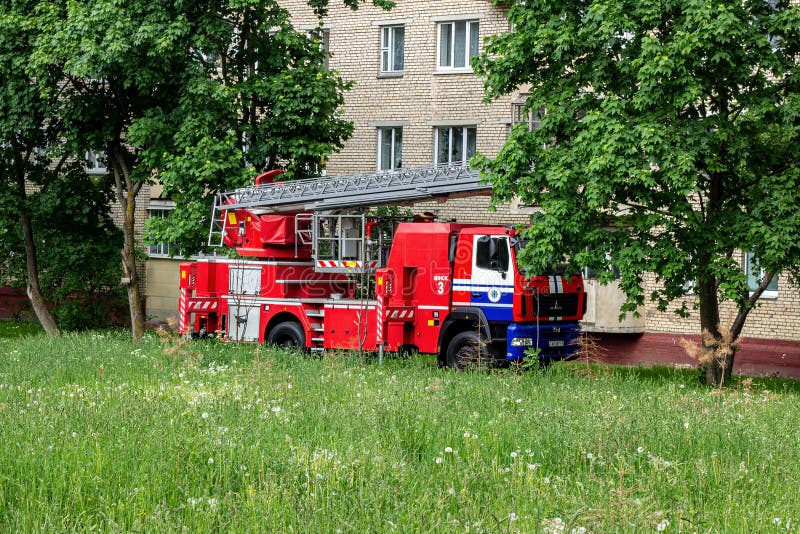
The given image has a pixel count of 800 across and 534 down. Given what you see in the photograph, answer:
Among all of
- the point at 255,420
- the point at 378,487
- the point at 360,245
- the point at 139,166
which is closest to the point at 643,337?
the point at 360,245

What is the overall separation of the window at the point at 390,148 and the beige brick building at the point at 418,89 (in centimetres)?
3

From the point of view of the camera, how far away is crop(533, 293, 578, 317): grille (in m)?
19.6

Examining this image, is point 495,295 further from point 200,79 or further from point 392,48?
point 392,48

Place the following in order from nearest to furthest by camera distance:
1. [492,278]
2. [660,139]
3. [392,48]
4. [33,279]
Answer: [660,139] < [492,278] < [33,279] < [392,48]

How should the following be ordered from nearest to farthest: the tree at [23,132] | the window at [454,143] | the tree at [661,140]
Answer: the tree at [661,140], the tree at [23,132], the window at [454,143]

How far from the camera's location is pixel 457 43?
107ft

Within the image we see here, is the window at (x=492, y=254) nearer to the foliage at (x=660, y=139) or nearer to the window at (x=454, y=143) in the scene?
Result: the foliage at (x=660, y=139)

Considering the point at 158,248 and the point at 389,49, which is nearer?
the point at 389,49

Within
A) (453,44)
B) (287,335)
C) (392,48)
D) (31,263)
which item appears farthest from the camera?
(392,48)

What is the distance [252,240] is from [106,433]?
14561mm

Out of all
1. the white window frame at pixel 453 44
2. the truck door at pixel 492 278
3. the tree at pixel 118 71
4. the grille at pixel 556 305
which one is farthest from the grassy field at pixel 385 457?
the white window frame at pixel 453 44

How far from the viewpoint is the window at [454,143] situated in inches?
1280

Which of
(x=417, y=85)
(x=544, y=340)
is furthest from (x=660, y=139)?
(x=417, y=85)

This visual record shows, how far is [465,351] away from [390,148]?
49.9ft
